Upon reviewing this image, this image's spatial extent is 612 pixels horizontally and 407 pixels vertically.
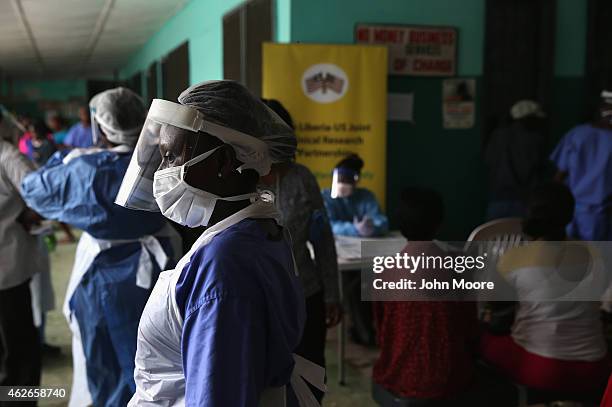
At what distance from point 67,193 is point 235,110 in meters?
1.15

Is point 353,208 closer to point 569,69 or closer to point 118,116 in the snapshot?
point 118,116

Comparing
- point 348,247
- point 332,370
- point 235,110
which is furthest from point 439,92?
point 235,110

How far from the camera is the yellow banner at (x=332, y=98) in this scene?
3.89m

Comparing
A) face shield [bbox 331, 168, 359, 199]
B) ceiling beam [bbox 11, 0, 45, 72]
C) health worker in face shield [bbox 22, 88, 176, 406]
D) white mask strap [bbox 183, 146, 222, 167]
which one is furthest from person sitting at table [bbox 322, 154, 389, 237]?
ceiling beam [bbox 11, 0, 45, 72]

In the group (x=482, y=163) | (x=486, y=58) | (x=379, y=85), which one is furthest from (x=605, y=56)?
(x=379, y=85)

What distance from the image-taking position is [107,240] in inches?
82.2

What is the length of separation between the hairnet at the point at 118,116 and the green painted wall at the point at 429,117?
91.6 inches

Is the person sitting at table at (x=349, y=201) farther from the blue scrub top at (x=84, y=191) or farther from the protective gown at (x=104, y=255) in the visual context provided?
the blue scrub top at (x=84, y=191)

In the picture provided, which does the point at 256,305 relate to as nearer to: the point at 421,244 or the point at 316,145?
the point at 421,244

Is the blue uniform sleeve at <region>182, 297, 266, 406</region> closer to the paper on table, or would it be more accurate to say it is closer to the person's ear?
the person's ear

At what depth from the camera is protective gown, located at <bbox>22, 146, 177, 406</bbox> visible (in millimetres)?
1970

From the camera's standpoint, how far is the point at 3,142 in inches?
90.6

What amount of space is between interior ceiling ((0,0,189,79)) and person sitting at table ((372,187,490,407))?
333 centimetres

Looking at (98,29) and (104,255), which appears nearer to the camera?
(104,255)
